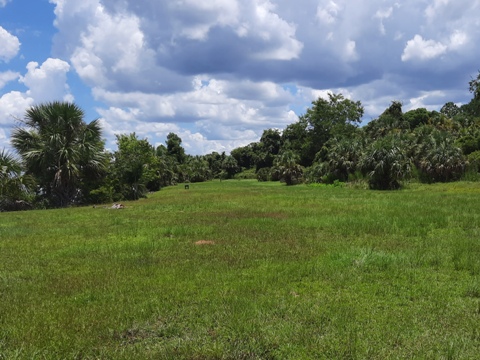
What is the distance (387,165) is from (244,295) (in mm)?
34191

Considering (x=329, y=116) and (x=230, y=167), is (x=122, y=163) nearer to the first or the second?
(x=329, y=116)

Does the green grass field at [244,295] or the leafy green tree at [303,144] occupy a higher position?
the leafy green tree at [303,144]

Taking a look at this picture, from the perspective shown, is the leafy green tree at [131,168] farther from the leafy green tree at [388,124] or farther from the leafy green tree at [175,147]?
the leafy green tree at [175,147]

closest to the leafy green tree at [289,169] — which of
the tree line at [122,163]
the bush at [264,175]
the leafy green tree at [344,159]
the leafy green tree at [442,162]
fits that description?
the tree line at [122,163]

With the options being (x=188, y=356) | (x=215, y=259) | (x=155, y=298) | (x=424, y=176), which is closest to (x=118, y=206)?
(x=215, y=259)

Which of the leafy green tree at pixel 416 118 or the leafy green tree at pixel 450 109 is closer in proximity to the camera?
the leafy green tree at pixel 416 118

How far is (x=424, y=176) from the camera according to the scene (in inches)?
1727

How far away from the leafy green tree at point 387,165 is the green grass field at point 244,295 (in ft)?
83.7

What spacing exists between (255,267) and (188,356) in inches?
172

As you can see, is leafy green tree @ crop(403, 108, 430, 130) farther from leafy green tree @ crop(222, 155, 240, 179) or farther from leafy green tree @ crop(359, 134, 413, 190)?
leafy green tree @ crop(359, 134, 413, 190)

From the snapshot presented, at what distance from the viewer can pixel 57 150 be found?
29.7 metres

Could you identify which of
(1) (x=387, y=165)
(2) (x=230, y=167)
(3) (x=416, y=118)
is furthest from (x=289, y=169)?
(2) (x=230, y=167)

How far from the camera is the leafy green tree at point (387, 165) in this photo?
37750 mm

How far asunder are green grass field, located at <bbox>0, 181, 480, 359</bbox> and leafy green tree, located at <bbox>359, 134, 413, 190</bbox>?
25.5m
